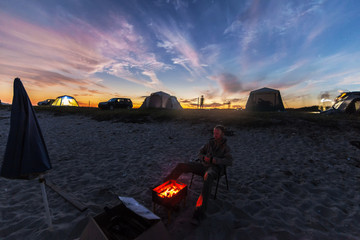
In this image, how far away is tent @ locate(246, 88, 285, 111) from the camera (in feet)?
65.6

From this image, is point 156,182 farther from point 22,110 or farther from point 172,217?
point 22,110

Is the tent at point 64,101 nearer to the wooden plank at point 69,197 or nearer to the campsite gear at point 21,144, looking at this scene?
the wooden plank at point 69,197

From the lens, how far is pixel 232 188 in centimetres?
440

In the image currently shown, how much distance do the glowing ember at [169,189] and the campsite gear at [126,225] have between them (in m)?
0.79

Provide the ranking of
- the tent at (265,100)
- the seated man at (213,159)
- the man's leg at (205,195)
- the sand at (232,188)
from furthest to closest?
the tent at (265,100) < the seated man at (213,159) < the man's leg at (205,195) < the sand at (232,188)

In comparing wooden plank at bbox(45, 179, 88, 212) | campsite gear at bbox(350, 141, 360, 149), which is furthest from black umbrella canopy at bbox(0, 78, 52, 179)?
campsite gear at bbox(350, 141, 360, 149)

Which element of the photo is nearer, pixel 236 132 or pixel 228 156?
pixel 228 156

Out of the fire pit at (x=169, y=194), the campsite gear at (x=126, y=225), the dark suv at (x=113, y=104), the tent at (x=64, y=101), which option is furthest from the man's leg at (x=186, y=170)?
the tent at (x=64, y=101)

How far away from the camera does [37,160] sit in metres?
2.51

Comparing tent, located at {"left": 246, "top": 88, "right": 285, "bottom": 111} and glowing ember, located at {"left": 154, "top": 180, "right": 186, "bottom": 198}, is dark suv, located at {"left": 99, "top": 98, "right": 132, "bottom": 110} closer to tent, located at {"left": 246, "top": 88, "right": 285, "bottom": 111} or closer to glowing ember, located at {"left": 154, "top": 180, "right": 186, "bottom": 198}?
tent, located at {"left": 246, "top": 88, "right": 285, "bottom": 111}

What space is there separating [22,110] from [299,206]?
5.79 m

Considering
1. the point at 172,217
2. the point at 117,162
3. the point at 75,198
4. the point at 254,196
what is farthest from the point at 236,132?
the point at 75,198

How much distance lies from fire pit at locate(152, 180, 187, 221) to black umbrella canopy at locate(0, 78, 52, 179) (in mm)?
2005

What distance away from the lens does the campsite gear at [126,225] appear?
1.98 meters
